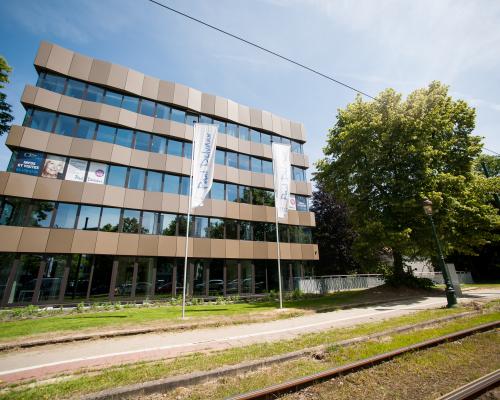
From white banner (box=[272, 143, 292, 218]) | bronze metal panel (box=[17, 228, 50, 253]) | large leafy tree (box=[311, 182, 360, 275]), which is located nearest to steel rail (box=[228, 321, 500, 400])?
white banner (box=[272, 143, 292, 218])

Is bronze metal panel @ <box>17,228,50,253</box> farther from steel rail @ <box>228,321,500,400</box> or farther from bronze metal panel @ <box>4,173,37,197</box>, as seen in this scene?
steel rail @ <box>228,321,500,400</box>

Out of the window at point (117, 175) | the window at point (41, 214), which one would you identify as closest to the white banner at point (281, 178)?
the window at point (117, 175)

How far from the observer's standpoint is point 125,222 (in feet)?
60.0

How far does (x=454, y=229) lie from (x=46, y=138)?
27.2 m

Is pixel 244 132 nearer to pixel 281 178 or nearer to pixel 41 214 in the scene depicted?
pixel 281 178

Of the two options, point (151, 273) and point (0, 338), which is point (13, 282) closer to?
point (151, 273)

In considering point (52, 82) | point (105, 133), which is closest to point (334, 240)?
point (105, 133)

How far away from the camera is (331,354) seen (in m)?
6.05

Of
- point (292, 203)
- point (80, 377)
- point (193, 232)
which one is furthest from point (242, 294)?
A: point (80, 377)

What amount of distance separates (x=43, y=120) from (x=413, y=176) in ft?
80.4

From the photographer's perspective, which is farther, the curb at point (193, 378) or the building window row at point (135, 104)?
the building window row at point (135, 104)

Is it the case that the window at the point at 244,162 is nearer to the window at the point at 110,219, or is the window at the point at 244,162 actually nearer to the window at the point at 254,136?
the window at the point at 254,136

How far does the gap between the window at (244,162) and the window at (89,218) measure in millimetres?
11982

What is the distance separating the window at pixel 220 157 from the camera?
2309 cm
